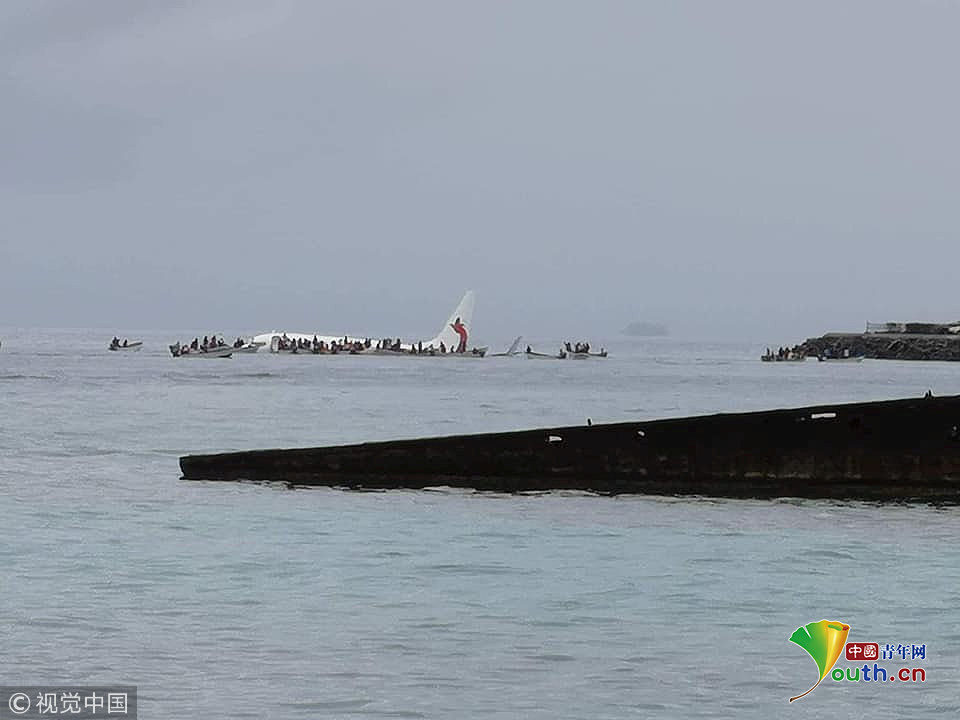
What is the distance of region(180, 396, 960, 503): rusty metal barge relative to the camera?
28953mm

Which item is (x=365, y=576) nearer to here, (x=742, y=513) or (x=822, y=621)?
(x=822, y=621)

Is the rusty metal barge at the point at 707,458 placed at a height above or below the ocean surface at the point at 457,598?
above

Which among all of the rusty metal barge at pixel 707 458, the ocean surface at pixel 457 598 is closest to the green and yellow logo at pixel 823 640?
the ocean surface at pixel 457 598

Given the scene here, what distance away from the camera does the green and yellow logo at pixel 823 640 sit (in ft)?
55.8

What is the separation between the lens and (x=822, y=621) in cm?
1942

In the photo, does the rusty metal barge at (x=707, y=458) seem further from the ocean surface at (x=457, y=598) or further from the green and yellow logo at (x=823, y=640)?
the green and yellow logo at (x=823, y=640)

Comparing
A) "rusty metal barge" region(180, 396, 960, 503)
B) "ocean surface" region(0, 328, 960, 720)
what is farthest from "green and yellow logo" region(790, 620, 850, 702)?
"rusty metal barge" region(180, 396, 960, 503)

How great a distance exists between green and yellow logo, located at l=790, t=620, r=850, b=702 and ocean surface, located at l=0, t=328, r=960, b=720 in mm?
154

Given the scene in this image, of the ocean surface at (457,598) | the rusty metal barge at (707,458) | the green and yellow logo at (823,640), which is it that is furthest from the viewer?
the rusty metal barge at (707,458)

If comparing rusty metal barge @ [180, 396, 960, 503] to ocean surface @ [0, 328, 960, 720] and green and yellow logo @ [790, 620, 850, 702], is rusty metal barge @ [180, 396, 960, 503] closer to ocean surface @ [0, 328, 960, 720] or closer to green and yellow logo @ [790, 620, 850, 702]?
ocean surface @ [0, 328, 960, 720]

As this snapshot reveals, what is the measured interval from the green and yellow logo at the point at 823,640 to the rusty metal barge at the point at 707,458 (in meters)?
9.29

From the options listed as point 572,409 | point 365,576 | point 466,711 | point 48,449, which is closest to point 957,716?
point 466,711

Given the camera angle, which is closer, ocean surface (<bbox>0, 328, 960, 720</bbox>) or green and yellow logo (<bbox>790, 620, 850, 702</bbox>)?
ocean surface (<bbox>0, 328, 960, 720</bbox>)

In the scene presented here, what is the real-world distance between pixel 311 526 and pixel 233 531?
1250 millimetres
